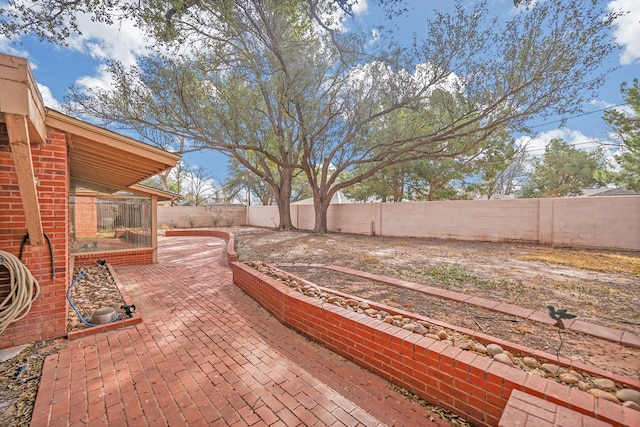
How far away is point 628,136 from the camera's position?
11.4 meters

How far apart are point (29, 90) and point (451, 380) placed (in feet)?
11.3

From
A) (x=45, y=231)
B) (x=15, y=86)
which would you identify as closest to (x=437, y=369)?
Answer: (x=15, y=86)

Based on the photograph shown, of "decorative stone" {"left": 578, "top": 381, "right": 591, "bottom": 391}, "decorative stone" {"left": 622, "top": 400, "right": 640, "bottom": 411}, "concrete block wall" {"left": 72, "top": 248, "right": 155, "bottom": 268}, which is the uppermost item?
"decorative stone" {"left": 622, "top": 400, "right": 640, "bottom": 411}

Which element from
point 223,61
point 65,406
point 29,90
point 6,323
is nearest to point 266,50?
point 223,61

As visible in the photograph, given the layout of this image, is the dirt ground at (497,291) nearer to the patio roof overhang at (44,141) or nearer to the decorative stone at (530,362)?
the decorative stone at (530,362)

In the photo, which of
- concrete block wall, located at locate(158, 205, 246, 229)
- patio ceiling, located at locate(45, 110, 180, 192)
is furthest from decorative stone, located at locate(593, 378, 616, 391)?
concrete block wall, located at locate(158, 205, 246, 229)

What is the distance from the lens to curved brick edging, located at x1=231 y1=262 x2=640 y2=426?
1521mm

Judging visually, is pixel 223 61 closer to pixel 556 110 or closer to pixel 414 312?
pixel 414 312

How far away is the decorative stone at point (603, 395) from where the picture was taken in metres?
1.56

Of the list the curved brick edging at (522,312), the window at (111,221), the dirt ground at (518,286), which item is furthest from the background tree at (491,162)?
the window at (111,221)

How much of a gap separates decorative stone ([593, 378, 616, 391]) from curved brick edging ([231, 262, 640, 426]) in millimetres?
320

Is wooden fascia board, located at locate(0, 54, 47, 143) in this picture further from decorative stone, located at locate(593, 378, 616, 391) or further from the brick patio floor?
decorative stone, located at locate(593, 378, 616, 391)

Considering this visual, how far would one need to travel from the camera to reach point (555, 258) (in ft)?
20.8

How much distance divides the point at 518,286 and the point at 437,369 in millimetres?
3041
